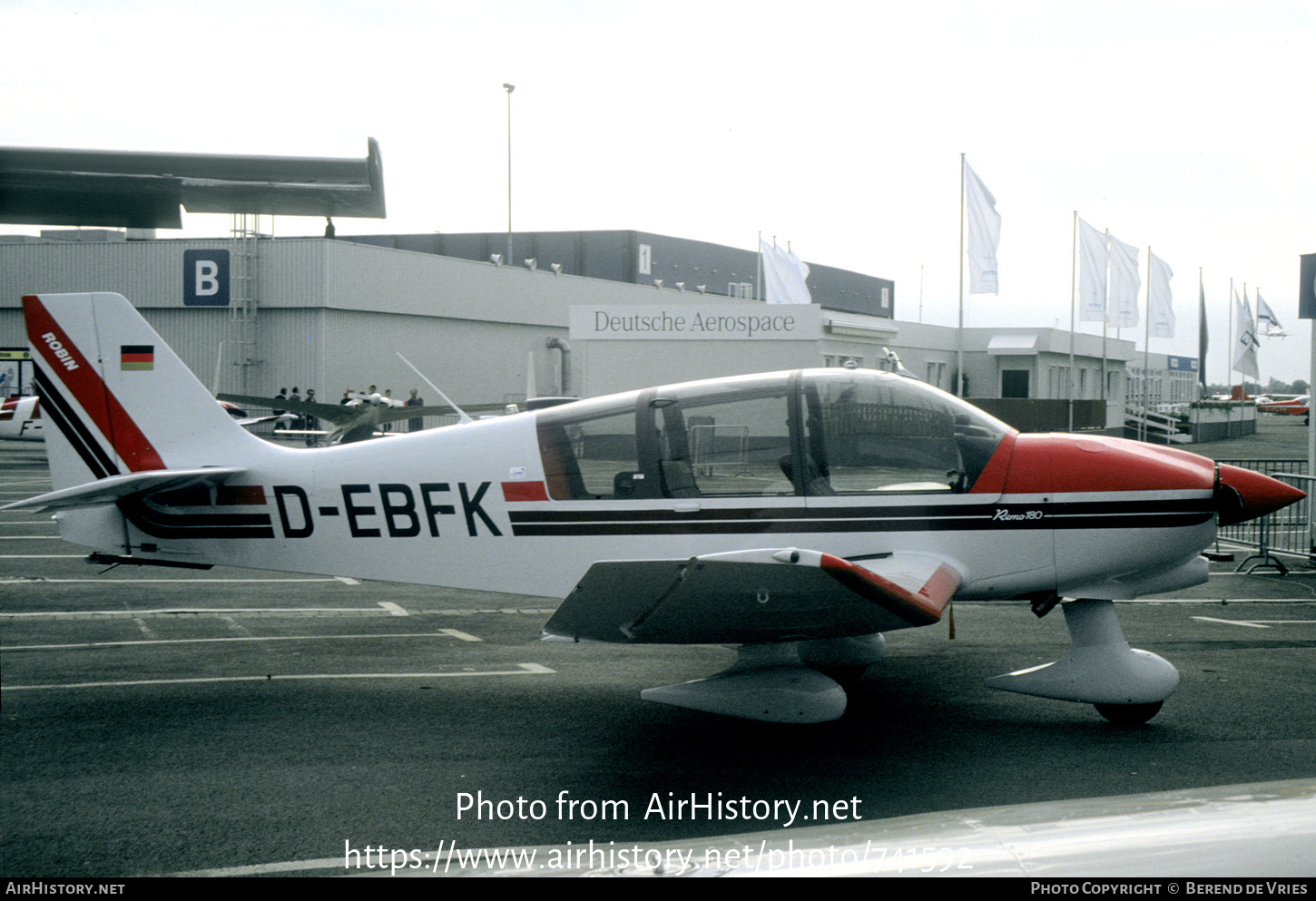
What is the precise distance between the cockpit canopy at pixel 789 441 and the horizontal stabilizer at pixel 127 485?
2275 millimetres

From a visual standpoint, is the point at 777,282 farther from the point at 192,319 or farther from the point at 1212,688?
the point at 1212,688

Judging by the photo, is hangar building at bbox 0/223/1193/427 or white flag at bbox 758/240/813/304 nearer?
hangar building at bbox 0/223/1193/427

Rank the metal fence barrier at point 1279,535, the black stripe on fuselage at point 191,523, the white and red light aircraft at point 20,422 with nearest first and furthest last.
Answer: the black stripe on fuselage at point 191,523, the metal fence barrier at point 1279,535, the white and red light aircraft at point 20,422

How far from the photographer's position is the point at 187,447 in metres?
6.49

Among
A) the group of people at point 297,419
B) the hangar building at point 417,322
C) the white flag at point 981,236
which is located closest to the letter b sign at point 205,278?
the hangar building at point 417,322

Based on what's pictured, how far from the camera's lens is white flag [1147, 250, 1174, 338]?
3838 cm

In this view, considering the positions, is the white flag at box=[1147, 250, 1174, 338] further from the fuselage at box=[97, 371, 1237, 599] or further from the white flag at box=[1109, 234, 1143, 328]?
the fuselage at box=[97, 371, 1237, 599]

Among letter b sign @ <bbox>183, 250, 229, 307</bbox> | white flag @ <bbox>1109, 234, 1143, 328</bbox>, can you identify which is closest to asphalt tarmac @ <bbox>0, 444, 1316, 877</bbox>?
letter b sign @ <bbox>183, 250, 229, 307</bbox>

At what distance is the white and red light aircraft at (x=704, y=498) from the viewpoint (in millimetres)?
5742

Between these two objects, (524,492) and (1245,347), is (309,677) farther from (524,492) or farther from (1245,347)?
(1245,347)

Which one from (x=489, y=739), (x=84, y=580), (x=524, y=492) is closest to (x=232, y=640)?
(x=524, y=492)

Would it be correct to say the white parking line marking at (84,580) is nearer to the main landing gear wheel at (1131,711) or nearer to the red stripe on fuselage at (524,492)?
the red stripe on fuselage at (524,492)

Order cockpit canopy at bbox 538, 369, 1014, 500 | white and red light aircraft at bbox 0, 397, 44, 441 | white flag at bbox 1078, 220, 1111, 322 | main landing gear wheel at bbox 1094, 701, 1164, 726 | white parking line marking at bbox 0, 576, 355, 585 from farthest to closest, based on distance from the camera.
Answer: white flag at bbox 1078, 220, 1111, 322 < white and red light aircraft at bbox 0, 397, 44, 441 < white parking line marking at bbox 0, 576, 355, 585 < cockpit canopy at bbox 538, 369, 1014, 500 < main landing gear wheel at bbox 1094, 701, 1164, 726

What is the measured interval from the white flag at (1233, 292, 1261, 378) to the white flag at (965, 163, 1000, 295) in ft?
50.5
